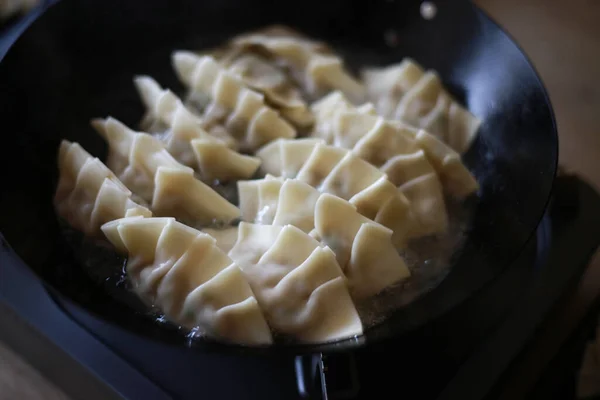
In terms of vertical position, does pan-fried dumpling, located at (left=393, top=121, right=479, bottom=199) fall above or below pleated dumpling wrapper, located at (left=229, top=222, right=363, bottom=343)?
below

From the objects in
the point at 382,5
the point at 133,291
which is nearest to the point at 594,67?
the point at 382,5

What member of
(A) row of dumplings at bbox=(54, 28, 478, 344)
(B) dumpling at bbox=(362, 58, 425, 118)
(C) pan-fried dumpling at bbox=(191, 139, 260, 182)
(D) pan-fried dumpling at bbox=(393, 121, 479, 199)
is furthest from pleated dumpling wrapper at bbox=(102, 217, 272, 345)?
(B) dumpling at bbox=(362, 58, 425, 118)

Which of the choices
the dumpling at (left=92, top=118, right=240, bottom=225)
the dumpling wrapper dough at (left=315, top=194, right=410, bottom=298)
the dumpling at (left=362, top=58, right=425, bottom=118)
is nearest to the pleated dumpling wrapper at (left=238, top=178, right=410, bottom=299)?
the dumpling wrapper dough at (left=315, top=194, right=410, bottom=298)

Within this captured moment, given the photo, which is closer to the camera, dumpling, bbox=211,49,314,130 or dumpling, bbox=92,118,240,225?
dumpling, bbox=92,118,240,225

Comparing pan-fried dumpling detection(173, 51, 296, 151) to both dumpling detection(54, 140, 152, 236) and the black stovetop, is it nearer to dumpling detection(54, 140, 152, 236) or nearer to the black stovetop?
dumpling detection(54, 140, 152, 236)

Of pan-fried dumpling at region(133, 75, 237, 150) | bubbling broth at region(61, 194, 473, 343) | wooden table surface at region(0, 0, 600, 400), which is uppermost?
pan-fried dumpling at region(133, 75, 237, 150)

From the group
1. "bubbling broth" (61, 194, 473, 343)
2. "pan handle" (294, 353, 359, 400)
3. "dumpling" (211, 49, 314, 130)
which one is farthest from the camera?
"dumpling" (211, 49, 314, 130)

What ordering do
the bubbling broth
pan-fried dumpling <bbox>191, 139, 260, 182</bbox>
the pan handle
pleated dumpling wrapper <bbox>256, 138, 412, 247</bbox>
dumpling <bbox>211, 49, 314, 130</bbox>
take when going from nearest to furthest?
the pan handle → the bubbling broth → pleated dumpling wrapper <bbox>256, 138, 412, 247</bbox> → pan-fried dumpling <bbox>191, 139, 260, 182</bbox> → dumpling <bbox>211, 49, 314, 130</bbox>

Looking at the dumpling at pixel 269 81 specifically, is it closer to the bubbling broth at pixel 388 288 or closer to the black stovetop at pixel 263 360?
the bubbling broth at pixel 388 288
